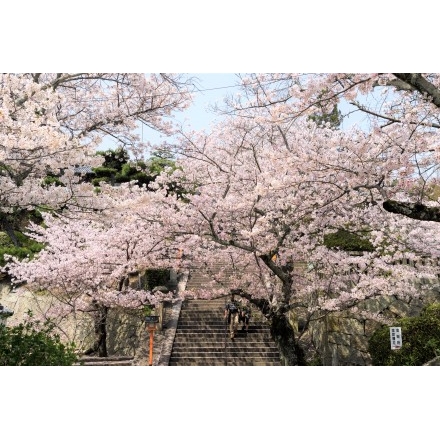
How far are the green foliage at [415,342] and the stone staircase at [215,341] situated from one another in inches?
51.5

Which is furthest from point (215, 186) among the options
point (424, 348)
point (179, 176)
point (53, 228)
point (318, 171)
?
point (424, 348)

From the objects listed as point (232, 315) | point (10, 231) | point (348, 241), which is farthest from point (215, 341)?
point (10, 231)

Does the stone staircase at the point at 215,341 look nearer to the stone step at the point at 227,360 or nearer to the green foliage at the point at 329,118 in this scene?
the stone step at the point at 227,360

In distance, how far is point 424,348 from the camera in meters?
4.89

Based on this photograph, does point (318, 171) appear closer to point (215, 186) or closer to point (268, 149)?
point (268, 149)

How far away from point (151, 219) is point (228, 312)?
5.28ft

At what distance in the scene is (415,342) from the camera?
4965mm

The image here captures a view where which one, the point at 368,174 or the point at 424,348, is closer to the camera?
the point at 368,174

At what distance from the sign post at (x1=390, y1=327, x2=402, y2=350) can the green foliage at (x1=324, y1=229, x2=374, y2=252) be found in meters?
1.32

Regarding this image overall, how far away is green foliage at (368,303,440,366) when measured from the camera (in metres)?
4.89

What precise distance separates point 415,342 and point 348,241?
1643 millimetres

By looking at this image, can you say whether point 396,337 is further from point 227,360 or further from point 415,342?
point 227,360

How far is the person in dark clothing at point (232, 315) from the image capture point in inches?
237

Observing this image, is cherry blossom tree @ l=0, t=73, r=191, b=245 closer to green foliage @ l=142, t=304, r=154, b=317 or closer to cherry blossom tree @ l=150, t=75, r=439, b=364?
cherry blossom tree @ l=150, t=75, r=439, b=364
